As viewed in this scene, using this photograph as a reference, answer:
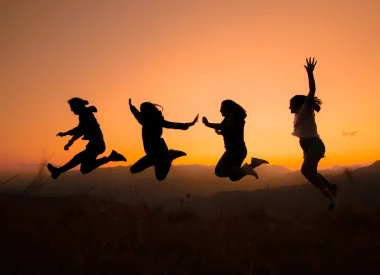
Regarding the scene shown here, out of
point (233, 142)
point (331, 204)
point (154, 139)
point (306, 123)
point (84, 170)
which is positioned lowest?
point (331, 204)

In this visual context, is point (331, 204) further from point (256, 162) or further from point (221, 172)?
point (221, 172)

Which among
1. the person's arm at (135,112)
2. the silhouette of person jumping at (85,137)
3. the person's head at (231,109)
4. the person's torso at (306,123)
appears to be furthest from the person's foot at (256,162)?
the silhouette of person jumping at (85,137)

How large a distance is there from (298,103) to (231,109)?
1464mm

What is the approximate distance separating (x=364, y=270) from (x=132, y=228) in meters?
2.55

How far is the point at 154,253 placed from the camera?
3885mm

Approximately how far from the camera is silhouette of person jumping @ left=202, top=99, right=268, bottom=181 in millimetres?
7992

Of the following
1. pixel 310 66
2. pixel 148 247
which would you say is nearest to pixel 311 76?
pixel 310 66

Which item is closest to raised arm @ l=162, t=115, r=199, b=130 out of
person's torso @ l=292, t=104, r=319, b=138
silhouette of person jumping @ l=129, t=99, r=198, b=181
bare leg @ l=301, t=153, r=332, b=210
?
A: silhouette of person jumping @ l=129, t=99, r=198, b=181

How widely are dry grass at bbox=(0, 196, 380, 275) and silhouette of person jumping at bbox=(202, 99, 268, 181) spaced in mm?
2830

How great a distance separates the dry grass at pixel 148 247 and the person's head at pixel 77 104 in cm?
344

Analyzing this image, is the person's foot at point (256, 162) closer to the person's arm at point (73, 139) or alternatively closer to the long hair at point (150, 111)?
the long hair at point (150, 111)

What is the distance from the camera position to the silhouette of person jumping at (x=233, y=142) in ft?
26.2

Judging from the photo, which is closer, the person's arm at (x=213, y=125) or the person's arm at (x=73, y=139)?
the person's arm at (x=213, y=125)

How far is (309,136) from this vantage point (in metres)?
7.77
